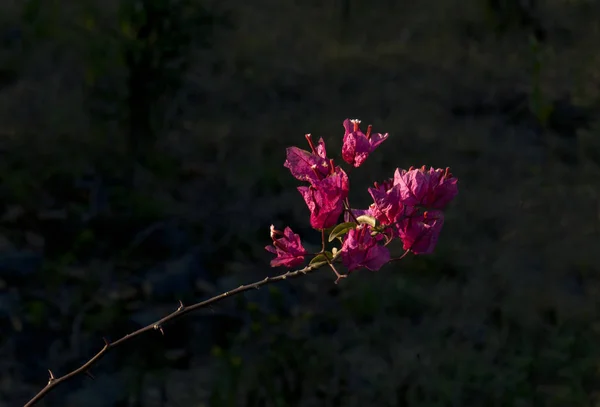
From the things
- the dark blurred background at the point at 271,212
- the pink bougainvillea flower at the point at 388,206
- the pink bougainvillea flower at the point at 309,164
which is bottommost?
the pink bougainvillea flower at the point at 388,206

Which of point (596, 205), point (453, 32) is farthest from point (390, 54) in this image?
point (596, 205)

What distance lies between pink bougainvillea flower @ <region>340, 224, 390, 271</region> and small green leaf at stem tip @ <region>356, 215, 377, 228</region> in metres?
0.02

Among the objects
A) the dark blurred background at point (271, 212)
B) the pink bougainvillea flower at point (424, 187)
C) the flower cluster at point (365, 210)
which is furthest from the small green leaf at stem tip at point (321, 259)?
the dark blurred background at point (271, 212)

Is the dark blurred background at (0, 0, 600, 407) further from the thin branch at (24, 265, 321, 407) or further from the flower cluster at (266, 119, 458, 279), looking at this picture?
the flower cluster at (266, 119, 458, 279)

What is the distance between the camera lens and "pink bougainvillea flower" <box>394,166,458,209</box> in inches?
39.2

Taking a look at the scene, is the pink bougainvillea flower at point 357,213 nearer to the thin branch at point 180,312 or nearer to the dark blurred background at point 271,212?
the thin branch at point 180,312

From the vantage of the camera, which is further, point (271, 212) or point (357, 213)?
point (271, 212)

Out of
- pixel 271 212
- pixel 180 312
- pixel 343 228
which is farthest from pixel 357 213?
pixel 271 212

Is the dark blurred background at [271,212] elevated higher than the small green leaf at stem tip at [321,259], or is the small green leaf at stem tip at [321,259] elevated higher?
the dark blurred background at [271,212]

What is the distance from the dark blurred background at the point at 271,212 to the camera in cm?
328

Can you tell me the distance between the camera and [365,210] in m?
1.02

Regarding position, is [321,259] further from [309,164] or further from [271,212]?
[271,212]

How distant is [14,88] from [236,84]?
5.26 ft

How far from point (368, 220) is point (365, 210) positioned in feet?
0.05
